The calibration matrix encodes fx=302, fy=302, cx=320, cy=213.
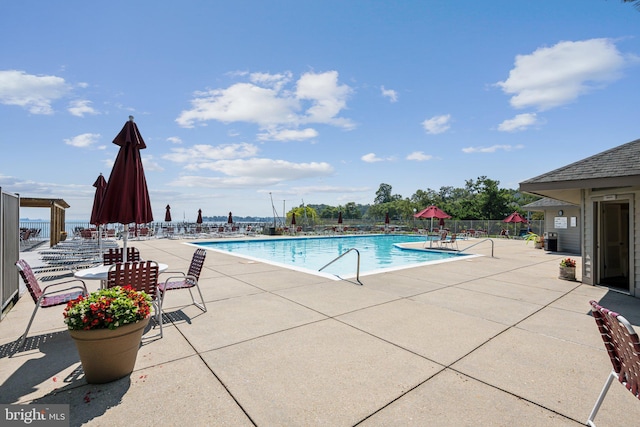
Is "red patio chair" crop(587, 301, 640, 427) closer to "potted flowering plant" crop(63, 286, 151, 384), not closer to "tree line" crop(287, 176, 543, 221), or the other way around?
"potted flowering plant" crop(63, 286, 151, 384)

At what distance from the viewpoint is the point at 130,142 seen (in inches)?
177

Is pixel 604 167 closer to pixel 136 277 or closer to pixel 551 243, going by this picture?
pixel 136 277

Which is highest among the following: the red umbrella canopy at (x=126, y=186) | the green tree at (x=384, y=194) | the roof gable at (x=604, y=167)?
the green tree at (x=384, y=194)

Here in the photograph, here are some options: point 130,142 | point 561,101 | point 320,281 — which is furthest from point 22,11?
point 561,101

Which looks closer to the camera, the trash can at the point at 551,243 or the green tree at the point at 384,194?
the trash can at the point at 551,243

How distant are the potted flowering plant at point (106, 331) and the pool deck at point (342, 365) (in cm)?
15

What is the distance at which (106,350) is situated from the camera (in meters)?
2.54

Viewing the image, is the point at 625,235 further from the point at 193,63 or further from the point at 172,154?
the point at 172,154

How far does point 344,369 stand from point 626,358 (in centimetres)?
204

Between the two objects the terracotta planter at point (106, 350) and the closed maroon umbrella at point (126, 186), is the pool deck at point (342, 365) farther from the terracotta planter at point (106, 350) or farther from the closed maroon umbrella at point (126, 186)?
the closed maroon umbrella at point (126, 186)

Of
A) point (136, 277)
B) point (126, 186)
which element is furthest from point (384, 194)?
point (136, 277)

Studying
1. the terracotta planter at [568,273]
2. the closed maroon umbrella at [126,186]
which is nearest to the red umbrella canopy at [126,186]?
the closed maroon umbrella at [126,186]

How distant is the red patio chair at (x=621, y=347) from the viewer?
68.7 inches

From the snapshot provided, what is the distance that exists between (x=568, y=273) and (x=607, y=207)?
88.0 inches
